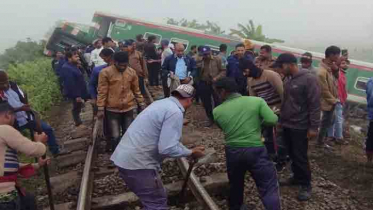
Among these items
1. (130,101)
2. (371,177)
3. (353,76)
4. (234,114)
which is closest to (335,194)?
(371,177)

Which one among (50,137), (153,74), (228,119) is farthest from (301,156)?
(153,74)

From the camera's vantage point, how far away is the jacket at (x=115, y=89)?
18.7ft

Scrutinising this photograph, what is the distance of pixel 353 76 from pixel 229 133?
12.9 metres

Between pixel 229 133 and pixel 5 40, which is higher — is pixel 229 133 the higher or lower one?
the higher one

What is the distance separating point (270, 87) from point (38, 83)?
9.79 m

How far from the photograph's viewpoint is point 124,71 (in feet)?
18.8

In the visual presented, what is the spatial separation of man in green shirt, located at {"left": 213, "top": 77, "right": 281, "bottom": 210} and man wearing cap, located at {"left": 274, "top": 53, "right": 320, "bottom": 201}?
0.91m

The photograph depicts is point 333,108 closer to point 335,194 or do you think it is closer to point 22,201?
point 335,194

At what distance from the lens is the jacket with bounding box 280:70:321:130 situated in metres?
4.57

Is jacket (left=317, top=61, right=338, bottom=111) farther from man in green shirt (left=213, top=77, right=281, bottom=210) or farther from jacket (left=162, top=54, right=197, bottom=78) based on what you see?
jacket (left=162, top=54, right=197, bottom=78)

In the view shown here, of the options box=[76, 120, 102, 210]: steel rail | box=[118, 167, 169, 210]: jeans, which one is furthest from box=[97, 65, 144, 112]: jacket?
box=[118, 167, 169, 210]: jeans

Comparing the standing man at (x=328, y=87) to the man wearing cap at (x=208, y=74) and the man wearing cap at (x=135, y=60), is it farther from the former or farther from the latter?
the man wearing cap at (x=135, y=60)

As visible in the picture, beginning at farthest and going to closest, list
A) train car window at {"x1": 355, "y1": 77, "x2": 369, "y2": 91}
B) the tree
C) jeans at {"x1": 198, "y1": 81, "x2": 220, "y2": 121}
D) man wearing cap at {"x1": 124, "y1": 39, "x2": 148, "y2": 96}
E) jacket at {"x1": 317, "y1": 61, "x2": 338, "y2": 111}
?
1. the tree
2. train car window at {"x1": 355, "y1": 77, "x2": 369, "y2": 91}
3. man wearing cap at {"x1": 124, "y1": 39, "x2": 148, "y2": 96}
4. jeans at {"x1": 198, "y1": 81, "x2": 220, "y2": 121}
5. jacket at {"x1": 317, "y1": 61, "x2": 338, "y2": 111}

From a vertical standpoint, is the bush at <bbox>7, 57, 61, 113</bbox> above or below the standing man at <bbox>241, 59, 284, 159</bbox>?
below
